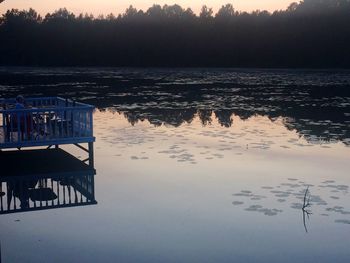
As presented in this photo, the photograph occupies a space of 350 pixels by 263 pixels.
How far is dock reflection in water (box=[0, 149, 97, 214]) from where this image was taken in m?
11.5

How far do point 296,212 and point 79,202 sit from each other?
15.5 feet

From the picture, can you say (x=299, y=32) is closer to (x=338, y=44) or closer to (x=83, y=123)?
(x=338, y=44)

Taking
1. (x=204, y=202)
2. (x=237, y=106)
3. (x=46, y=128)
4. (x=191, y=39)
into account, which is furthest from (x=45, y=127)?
(x=191, y=39)

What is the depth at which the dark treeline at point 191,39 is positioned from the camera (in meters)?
95.1

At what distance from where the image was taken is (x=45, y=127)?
A: 52.5 feet

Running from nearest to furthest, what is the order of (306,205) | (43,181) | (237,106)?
(306,205), (43,181), (237,106)

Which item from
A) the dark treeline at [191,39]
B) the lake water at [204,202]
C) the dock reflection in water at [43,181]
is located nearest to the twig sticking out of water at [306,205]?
the lake water at [204,202]

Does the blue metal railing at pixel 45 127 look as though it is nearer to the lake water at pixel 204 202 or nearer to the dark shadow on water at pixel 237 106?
the lake water at pixel 204 202

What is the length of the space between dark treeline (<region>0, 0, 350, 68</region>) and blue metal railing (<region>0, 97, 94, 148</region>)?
79683 millimetres

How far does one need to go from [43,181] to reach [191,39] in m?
97.3

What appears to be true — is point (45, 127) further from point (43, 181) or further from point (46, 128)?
point (43, 181)

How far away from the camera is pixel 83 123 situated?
15781 mm

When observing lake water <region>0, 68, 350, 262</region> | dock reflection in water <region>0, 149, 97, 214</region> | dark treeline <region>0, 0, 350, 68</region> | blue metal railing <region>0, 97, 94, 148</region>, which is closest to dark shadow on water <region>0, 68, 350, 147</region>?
lake water <region>0, 68, 350, 262</region>

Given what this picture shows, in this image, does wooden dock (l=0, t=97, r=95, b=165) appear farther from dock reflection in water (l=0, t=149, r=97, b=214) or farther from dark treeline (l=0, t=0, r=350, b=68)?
dark treeline (l=0, t=0, r=350, b=68)
